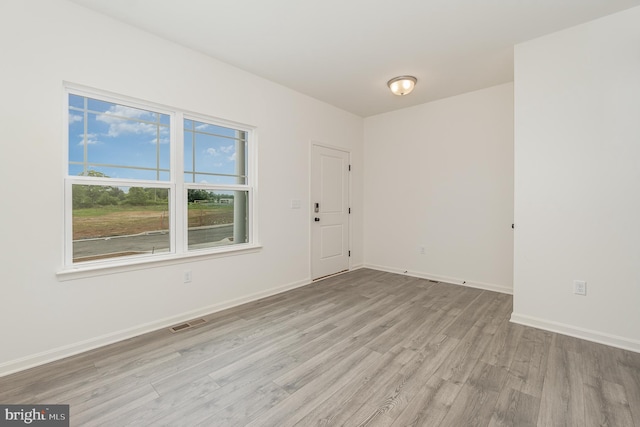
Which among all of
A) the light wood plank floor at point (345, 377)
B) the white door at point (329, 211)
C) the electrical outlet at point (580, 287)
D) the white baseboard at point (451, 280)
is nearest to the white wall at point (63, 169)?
the light wood plank floor at point (345, 377)

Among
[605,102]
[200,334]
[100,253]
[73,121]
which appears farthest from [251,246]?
[605,102]

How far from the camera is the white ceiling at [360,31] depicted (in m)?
2.29

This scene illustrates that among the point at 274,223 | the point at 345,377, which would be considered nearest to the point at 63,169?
the point at 274,223

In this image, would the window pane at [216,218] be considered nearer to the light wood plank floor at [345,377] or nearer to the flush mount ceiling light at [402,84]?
the light wood plank floor at [345,377]

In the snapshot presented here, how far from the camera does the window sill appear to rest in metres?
2.27

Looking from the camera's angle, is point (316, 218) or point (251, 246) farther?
point (316, 218)

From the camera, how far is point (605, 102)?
8.05ft

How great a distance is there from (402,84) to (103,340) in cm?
408

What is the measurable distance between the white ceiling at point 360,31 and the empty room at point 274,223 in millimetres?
24

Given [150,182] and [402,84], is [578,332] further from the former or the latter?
[150,182]

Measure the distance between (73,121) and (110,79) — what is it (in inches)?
→ 18.3

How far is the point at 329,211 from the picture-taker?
4.62 m

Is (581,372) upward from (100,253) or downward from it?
downward

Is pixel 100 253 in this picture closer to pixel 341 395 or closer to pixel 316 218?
pixel 341 395
